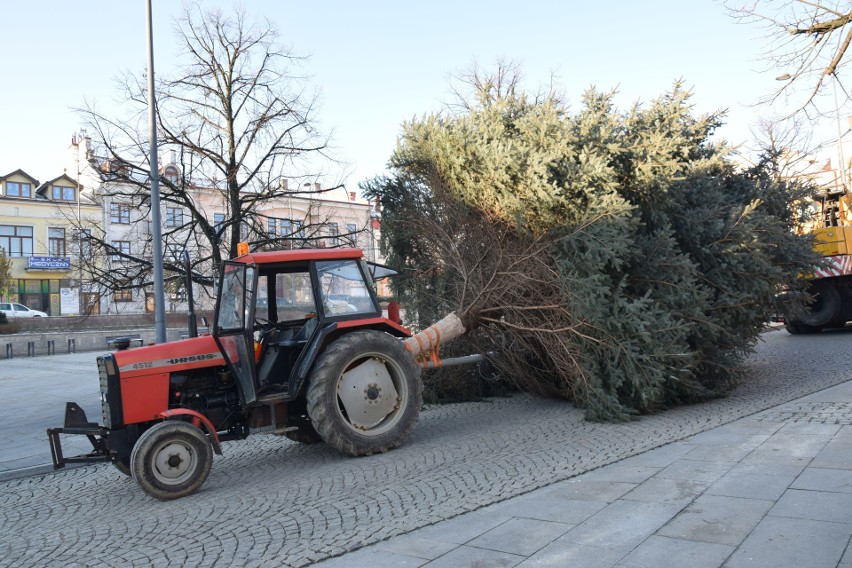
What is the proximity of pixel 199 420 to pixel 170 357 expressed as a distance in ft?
2.33

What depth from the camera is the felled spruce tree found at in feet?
29.3

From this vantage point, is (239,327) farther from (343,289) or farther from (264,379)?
(343,289)

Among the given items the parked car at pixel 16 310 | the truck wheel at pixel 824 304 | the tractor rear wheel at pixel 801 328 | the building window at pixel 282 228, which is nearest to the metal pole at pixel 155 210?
the building window at pixel 282 228

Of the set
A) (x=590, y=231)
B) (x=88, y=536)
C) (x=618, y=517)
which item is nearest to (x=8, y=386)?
(x=88, y=536)

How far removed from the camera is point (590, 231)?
9.00 m

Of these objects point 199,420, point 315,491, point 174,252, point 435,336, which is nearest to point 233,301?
point 199,420

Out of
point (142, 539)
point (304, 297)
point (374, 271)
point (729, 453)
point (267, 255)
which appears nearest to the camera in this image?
point (142, 539)

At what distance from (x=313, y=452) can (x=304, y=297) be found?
1844 millimetres

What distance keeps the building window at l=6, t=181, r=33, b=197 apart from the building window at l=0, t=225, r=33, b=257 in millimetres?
2445

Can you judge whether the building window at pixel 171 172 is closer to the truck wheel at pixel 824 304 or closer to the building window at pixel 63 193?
the truck wheel at pixel 824 304

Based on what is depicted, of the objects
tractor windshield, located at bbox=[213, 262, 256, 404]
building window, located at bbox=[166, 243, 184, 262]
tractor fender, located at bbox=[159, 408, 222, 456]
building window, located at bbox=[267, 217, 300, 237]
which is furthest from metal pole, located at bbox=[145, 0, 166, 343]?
tractor fender, located at bbox=[159, 408, 222, 456]

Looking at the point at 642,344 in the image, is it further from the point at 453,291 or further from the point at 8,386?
the point at 8,386

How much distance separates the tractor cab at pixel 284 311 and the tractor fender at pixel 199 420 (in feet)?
1.76

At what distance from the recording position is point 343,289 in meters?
8.17
